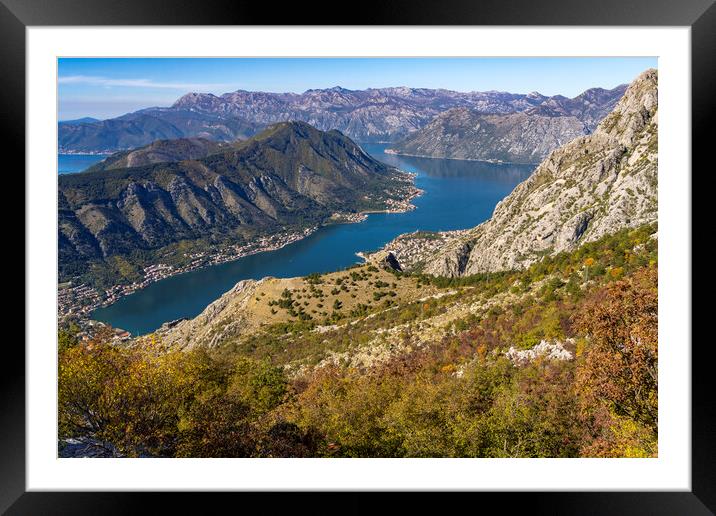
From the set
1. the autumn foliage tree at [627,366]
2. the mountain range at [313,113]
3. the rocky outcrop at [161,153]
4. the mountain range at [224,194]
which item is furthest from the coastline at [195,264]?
the mountain range at [313,113]

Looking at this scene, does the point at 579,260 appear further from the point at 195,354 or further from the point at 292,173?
the point at 292,173

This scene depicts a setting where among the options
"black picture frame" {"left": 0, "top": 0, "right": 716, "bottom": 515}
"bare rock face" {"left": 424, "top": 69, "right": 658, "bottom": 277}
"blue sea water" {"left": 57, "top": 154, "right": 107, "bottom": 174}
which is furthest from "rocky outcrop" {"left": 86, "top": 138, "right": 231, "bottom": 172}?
"black picture frame" {"left": 0, "top": 0, "right": 716, "bottom": 515}

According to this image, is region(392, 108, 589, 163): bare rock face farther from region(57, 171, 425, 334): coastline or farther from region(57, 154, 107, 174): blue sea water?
region(57, 154, 107, 174): blue sea water

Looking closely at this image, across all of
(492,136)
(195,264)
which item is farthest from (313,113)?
(195,264)
